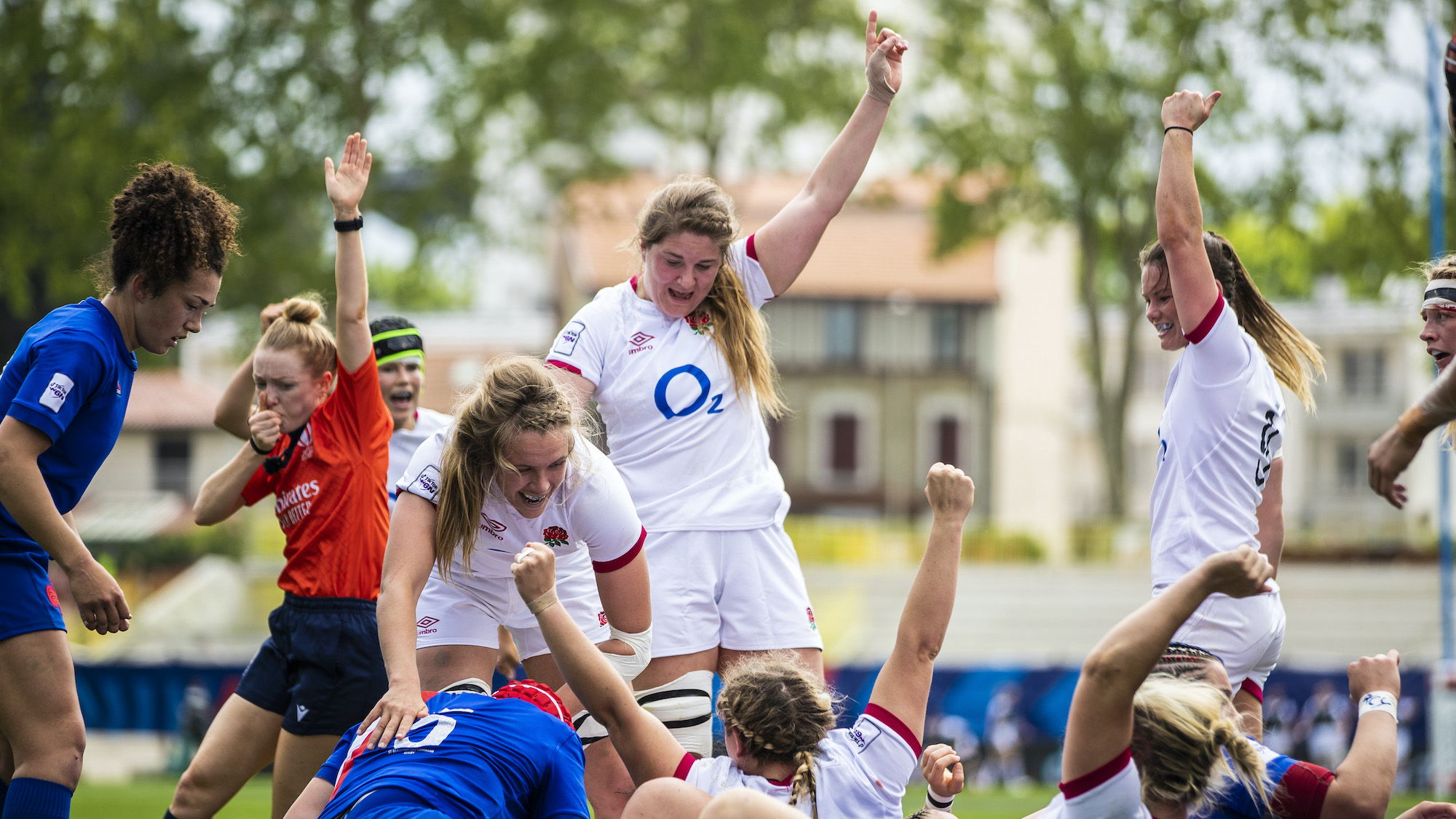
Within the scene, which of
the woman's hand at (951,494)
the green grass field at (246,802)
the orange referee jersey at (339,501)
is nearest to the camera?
the woman's hand at (951,494)

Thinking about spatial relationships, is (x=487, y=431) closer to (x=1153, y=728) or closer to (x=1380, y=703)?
(x=1153, y=728)

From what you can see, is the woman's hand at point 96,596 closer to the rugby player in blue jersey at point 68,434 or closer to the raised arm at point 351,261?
the rugby player in blue jersey at point 68,434

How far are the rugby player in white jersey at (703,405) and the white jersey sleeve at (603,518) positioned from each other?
0.44 meters

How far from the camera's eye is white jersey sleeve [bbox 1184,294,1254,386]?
3.54 metres

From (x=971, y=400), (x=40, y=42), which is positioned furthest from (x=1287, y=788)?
(x=971, y=400)

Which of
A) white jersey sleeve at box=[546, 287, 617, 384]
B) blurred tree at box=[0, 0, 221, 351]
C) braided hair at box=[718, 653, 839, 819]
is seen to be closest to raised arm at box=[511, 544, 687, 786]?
braided hair at box=[718, 653, 839, 819]

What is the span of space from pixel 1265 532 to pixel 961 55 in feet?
69.2

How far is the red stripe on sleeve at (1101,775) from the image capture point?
2.79 metres

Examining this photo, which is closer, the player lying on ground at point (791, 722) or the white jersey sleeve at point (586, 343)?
the player lying on ground at point (791, 722)

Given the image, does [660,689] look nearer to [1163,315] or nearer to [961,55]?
[1163,315]

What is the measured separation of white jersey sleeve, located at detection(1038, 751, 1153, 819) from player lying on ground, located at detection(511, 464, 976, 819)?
1.58ft

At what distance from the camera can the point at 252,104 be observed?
2095cm

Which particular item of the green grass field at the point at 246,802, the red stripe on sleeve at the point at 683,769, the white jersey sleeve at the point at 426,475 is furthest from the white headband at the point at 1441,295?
the green grass field at the point at 246,802

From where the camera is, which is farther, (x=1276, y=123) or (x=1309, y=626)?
(x=1309, y=626)
